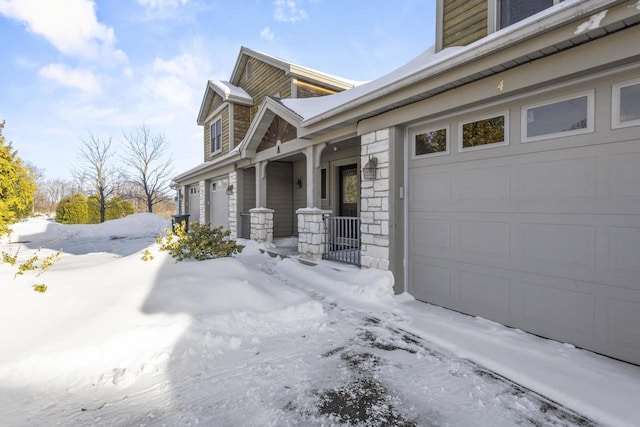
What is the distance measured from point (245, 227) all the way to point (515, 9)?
8.67 metres

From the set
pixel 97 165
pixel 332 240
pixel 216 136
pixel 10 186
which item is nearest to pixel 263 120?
pixel 332 240

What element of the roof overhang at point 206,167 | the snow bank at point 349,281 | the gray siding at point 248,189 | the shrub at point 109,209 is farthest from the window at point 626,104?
the shrub at point 109,209

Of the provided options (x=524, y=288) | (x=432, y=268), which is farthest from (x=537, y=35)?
(x=432, y=268)

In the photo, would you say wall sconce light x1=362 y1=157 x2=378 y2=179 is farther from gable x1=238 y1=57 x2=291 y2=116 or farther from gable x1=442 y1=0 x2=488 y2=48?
gable x1=238 y1=57 x2=291 y2=116

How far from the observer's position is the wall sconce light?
5062mm

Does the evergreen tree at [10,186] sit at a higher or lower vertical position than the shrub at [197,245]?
higher

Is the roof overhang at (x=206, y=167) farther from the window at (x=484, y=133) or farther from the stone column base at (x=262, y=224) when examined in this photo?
the window at (x=484, y=133)

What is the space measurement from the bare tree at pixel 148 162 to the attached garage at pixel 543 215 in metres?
23.5

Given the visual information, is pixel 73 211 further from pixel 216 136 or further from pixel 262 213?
pixel 262 213

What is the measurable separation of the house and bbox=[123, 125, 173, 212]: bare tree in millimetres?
20986

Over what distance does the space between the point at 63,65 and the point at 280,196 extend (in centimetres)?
1303

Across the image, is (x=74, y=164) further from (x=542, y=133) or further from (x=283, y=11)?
(x=542, y=133)

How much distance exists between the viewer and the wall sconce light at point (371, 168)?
506cm

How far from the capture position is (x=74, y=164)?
2262 centimetres
